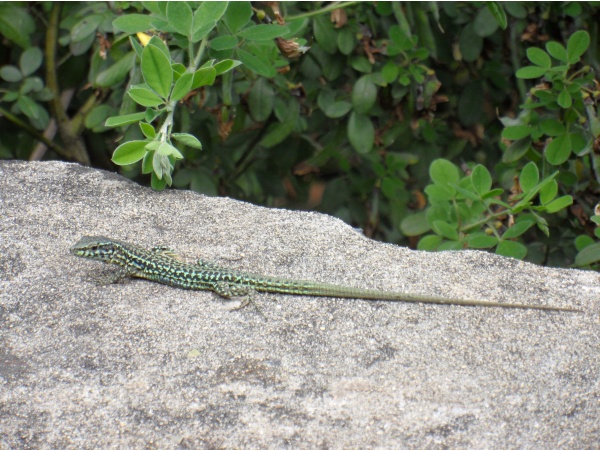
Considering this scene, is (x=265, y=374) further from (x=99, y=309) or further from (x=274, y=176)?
(x=274, y=176)

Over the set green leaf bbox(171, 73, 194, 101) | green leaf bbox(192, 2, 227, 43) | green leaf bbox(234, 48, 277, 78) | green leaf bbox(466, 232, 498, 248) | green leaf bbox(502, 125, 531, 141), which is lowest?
green leaf bbox(466, 232, 498, 248)

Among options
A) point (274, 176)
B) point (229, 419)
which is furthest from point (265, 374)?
point (274, 176)

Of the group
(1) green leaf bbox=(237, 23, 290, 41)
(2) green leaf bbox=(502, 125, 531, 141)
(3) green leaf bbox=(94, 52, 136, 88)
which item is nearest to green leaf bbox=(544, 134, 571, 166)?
(2) green leaf bbox=(502, 125, 531, 141)

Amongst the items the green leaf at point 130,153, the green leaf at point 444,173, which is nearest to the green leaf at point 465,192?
the green leaf at point 444,173

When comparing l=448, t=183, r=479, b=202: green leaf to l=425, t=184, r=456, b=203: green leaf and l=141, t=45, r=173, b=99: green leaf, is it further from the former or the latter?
l=141, t=45, r=173, b=99: green leaf

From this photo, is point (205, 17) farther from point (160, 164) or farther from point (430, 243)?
point (430, 243)

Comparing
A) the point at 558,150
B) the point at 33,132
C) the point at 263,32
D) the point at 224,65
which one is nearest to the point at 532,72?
the point at 558,150

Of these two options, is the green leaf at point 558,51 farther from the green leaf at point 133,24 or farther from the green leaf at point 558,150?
the green leaf at point 133,24
